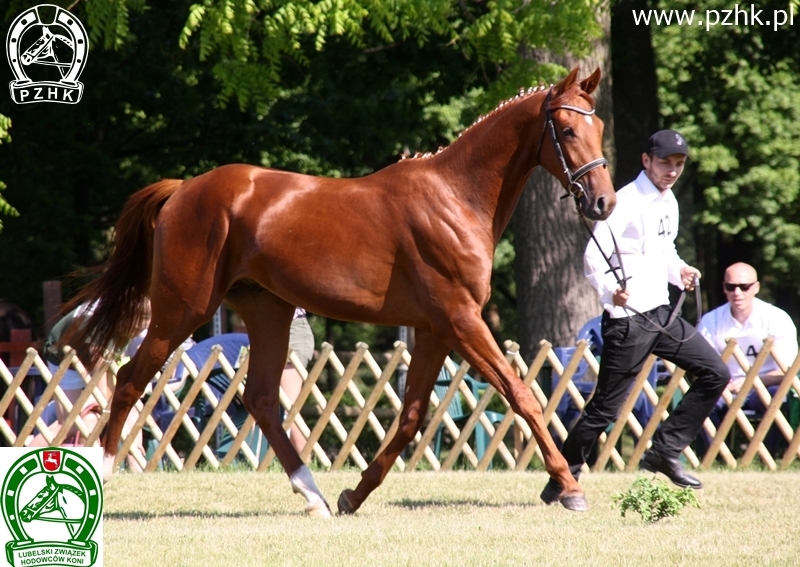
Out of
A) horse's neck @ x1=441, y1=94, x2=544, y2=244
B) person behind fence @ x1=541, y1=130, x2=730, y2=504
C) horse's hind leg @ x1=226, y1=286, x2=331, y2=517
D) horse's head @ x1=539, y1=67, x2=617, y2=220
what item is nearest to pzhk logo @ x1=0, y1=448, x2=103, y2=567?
horse's hind leg @ x1=226, y1=286, x2=331, y2=517

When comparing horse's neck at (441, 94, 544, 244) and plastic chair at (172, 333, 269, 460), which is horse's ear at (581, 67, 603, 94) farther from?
plastic chair at (172, 333, 269, 460)

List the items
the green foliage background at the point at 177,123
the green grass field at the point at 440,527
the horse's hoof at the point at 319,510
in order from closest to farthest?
the green grass field at the point at 440,527 < the horse's hoof at the point at 319,510 < the green foliage background at the point at 177,123

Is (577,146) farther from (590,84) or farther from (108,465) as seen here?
(108,465)

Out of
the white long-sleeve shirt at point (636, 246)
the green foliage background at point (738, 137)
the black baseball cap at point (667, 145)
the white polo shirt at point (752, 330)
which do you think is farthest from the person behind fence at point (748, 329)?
the green foliage background at point (738, 137)

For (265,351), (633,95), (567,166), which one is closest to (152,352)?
(265,351)

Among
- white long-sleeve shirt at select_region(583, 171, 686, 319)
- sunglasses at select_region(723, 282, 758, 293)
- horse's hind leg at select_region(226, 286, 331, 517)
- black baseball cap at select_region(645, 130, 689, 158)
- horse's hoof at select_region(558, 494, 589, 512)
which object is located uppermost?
black baseball cap at select_region(645, 130, 689, 158)

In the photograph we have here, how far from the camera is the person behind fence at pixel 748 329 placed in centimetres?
946

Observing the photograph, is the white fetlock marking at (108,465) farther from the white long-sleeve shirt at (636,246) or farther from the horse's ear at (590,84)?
the horse's ear at (590,84)

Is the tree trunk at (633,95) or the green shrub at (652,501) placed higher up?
the tree trunk at (633,95)

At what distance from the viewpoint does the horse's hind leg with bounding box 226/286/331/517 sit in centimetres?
650

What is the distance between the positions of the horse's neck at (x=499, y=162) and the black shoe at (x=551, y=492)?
1.44 metres

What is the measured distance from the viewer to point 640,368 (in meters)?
6.61

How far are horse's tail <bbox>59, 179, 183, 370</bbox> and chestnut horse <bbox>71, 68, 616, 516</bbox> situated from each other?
0.44 m

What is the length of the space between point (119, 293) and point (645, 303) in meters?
3.16
